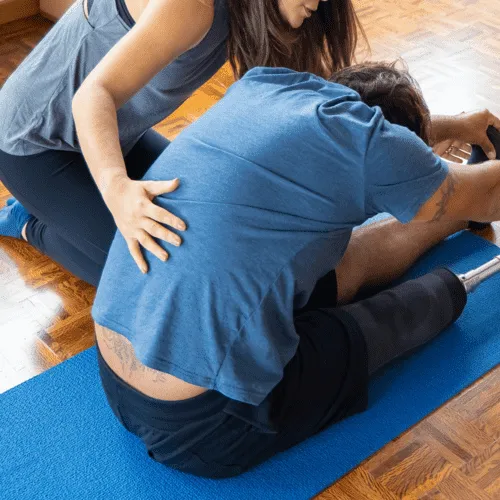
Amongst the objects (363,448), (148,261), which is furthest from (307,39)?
(363,448)

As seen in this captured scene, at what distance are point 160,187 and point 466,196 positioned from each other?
0.53 m

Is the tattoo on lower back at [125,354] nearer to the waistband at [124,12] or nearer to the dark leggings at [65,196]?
the dark leggings at [65,196]

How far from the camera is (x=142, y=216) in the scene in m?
1.17

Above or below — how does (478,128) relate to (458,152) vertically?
above

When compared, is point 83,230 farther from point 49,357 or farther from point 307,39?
point 307,39

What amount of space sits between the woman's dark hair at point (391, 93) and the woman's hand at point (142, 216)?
38 centimetres

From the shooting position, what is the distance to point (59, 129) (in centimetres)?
165

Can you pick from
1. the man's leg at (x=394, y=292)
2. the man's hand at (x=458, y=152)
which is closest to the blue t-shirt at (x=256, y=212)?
the man's leg at (x=394, y=292)

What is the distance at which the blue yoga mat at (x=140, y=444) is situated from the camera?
1452 millimetres

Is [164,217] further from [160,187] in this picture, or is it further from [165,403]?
[165,403]

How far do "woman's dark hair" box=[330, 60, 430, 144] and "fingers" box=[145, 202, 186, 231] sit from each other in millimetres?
387

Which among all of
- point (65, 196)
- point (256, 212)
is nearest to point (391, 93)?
point (256, 212)

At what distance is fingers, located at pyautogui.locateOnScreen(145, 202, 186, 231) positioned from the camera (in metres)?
1.14

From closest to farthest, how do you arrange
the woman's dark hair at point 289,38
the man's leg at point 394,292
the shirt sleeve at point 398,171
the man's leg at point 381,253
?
1. the shirt sleeve at point 398,171
2. the woman's dark hair at point 289,38
3. the man's leg at point 394,292
4. the man's leg at point 381,253
